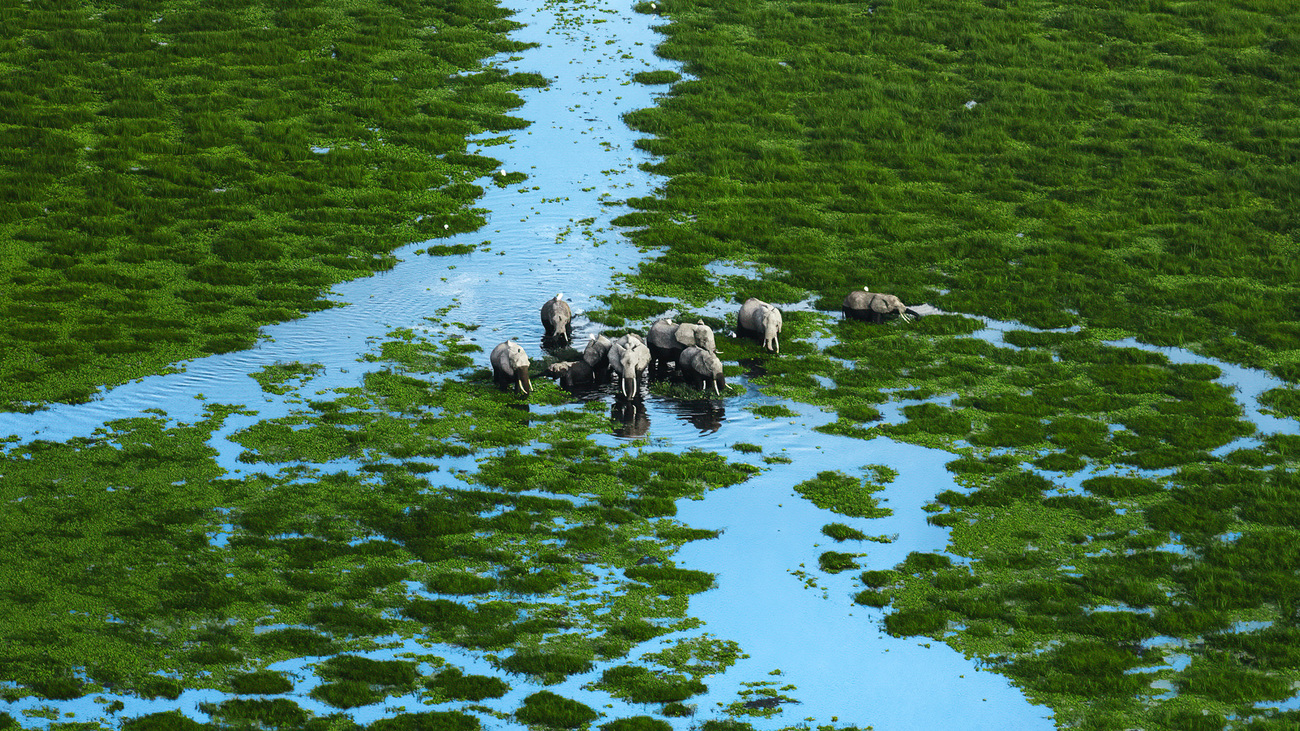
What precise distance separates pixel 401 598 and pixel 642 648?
3842mm

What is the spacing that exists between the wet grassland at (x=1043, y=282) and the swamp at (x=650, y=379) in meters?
0.12

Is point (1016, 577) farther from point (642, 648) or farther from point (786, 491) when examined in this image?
point (642, 648)

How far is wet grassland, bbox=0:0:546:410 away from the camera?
30.6m

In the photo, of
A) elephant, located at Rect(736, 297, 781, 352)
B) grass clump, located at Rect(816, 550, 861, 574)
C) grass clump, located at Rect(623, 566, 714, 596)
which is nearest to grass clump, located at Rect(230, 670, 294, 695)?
grass clump, located at Rect(623, 566, 714, 596)

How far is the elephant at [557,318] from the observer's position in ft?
96.5

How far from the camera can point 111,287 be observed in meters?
32.0

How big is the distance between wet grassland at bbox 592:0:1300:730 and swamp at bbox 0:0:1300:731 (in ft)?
0.40

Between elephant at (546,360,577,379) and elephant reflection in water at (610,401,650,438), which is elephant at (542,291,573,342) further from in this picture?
elephant reflection in water at (610,401,650,438)

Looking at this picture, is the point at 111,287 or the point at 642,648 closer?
the point at 642,648

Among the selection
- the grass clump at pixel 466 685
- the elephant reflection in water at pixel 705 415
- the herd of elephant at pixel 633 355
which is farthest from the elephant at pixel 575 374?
the grass clump at pixel 466 685

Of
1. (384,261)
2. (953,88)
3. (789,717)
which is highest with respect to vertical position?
(953,88)

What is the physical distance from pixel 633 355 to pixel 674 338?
1.47 meters

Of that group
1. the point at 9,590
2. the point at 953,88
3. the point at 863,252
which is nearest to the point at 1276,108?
the point at 953,88

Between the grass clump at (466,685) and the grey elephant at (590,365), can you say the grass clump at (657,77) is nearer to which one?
the grey elephant at (590,365)
